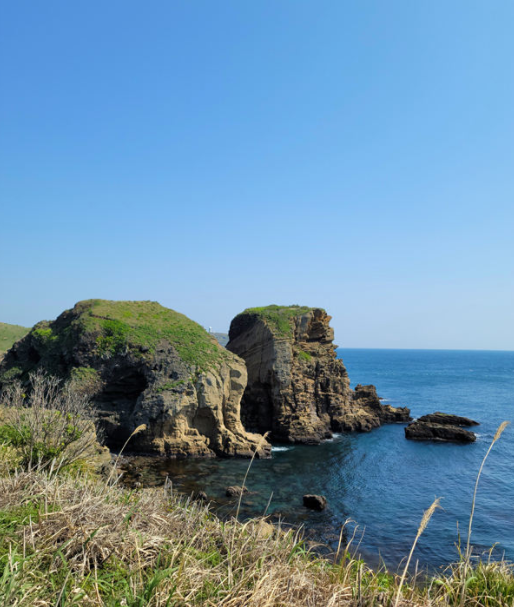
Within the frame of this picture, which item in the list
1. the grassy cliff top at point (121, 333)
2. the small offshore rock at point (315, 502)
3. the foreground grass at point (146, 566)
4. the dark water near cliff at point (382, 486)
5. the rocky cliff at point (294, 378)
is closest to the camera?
the foreground grass at point (146, 566)

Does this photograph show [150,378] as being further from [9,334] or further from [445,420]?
[9,334]

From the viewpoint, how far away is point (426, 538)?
74.4 ft

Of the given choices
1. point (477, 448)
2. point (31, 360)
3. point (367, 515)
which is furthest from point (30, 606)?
point (477, 448)

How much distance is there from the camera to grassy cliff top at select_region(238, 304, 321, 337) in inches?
1943

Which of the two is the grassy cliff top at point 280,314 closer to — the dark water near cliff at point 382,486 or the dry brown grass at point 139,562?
the dark water near cliff at point 382,486

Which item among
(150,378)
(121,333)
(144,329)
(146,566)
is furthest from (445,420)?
(146,566)

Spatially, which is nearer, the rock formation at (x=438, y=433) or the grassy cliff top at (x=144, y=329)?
the grassy cliff top at (x=144, y=329)

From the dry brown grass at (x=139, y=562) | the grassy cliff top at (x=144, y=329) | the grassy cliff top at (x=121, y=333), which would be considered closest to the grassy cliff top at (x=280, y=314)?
the grassy cliff top at (x=121, y=333)

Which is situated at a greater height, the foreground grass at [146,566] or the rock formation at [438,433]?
the foreground grass at [146,566]

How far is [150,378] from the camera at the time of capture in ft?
123

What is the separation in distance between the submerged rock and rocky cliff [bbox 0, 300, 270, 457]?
2150 centimetres

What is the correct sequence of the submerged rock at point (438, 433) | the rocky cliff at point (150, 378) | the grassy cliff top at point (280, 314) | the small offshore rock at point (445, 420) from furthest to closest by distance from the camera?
the small offshore rock at point (445, 420) → the grassy cliff top at point (280, 314) → the submerged rock at point (438, 433) → the rocky cliff at point (150, 378)

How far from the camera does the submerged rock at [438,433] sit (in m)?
47.3

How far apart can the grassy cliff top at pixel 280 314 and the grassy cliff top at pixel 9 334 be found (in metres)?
55.8
